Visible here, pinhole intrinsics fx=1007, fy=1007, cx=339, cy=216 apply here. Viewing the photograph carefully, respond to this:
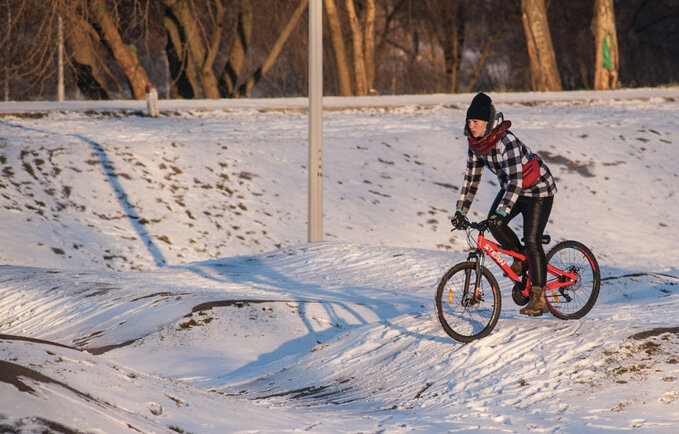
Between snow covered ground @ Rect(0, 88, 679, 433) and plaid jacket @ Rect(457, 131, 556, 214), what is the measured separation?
3.60 feet

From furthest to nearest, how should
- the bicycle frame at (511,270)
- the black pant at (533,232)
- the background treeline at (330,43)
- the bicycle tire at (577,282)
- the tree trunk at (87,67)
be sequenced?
the tree trunk at (87,67)
the background treeline at (330,43)
the bicycle tire at (577,282)
the black pant at (533,232)
the bicycle frame at (511,270)

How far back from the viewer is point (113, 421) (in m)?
5.67

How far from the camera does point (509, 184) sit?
25.8ft

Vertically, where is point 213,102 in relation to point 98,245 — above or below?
above

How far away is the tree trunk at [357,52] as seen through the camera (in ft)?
109

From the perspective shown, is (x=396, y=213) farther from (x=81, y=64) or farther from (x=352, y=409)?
(x=81, y=64)

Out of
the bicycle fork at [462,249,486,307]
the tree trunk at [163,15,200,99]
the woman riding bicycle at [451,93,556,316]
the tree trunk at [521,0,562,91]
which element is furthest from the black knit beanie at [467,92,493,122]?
the tree trunk at [521,0,562,91]

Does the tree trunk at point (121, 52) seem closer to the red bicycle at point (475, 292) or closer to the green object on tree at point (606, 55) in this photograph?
the green object on tree at point (606, 55)

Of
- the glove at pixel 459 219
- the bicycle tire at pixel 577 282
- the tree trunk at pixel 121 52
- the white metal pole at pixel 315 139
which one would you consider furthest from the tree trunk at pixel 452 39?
the glove at pixel 459 219

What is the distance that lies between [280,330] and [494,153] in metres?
3.13

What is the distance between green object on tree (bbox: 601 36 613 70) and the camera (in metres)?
31.1

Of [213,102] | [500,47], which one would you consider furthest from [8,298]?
[500,47]

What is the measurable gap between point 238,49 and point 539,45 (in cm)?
1027

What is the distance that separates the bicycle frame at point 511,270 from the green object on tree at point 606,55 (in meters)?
23.8
